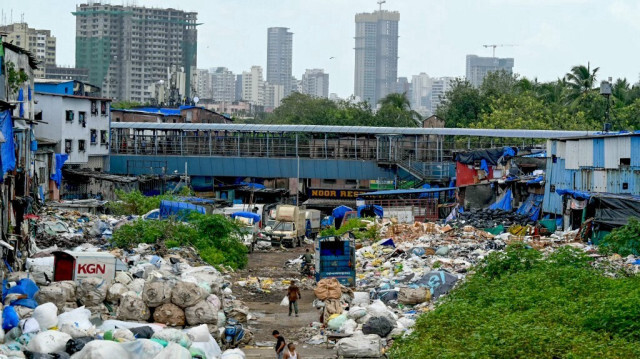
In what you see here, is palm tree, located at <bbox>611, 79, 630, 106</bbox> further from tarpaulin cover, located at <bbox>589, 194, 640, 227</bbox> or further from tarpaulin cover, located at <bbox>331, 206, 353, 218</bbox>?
tarpaulin cover, located at <bbox>589, 194, 640, 227</bbox>

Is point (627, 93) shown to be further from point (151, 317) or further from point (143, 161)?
point (151, 317)

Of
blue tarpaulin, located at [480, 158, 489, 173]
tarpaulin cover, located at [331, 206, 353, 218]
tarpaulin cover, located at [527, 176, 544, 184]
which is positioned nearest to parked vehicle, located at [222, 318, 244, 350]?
tarpaulin cover, located at [527, 176, 544, 184]

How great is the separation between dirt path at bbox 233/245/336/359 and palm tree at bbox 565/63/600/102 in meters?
37.0

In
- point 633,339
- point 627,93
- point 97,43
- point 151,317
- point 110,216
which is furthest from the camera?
point 97,43

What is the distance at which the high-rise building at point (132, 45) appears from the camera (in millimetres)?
169125

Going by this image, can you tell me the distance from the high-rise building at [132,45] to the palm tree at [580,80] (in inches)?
4251

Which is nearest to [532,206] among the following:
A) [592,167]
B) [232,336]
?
[592,167]

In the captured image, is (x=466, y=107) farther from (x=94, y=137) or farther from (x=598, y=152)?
(x=598, y=152)

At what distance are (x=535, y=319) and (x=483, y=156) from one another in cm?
2828

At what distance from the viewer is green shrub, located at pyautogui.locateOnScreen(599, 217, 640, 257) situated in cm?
2422

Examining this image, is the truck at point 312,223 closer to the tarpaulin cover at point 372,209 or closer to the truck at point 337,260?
the tarpaulin cover at point 372,209

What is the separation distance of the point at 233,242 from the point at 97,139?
22.4 m

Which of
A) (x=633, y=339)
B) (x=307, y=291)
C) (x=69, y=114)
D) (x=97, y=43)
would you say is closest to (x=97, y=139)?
(x=69, y=114)

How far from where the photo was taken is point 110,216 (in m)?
35.0
